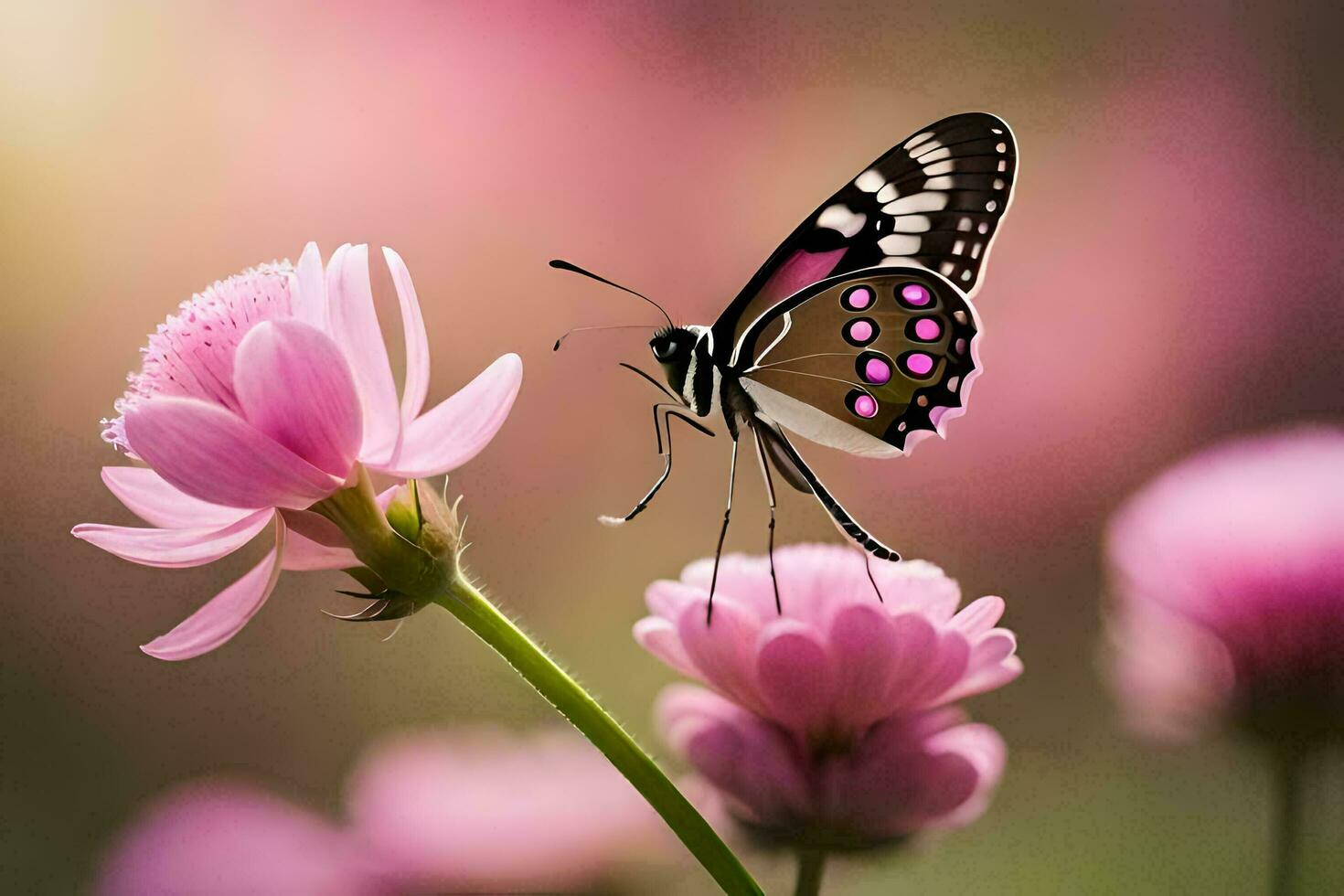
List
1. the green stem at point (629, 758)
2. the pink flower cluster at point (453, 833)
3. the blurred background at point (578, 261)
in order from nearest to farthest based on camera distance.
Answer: the green stem at point (629, 758) → the pink flower cluster at point (453, 833) → the blurred background at point (578, 261)

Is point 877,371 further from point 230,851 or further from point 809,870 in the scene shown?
point 230,851

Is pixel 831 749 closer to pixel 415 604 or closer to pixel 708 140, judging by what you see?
pixel 415 604

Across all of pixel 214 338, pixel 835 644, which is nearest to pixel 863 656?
pixel 835 644

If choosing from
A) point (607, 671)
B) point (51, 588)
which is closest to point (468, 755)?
point (607, 671)

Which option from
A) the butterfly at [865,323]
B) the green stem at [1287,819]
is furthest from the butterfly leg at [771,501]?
the green stem at [1287,819]

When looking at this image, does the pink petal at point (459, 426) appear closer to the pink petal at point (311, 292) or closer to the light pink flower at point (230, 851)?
the pink petal at point (311, 292)

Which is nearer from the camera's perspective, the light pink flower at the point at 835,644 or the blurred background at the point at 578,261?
the light pink flower at the point at 835,644
